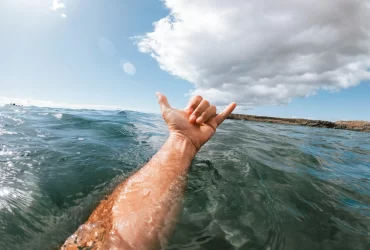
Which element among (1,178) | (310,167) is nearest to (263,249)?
(310,167)

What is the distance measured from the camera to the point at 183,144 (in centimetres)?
272

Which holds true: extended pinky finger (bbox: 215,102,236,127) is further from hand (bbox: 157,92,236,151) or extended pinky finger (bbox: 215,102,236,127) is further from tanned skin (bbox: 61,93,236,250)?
hand (bbox: 157,92,236,151)

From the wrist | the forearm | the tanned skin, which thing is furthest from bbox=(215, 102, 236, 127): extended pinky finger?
the forearm

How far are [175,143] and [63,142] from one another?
325 centimetres

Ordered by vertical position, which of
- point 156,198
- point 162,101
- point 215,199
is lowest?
point 215,199

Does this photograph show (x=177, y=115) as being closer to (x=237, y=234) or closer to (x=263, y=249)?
(x=237, y=234)

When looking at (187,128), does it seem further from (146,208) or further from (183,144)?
(146,208)

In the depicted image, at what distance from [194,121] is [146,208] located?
56.0 inches

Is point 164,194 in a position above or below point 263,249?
above

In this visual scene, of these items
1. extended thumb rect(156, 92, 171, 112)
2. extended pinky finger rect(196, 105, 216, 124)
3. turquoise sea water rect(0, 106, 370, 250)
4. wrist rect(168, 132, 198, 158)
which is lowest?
turquoise sea water rect(0, 106, 370, 250)

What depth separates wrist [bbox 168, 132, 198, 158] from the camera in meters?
2.68

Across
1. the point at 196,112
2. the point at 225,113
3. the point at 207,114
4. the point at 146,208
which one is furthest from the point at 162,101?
the point at 146,208

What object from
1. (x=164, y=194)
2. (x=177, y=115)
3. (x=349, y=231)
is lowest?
(x=349, y=231)

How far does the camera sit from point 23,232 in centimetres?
172
